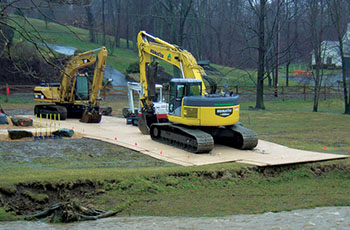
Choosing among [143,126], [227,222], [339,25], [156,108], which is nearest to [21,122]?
[143,126]

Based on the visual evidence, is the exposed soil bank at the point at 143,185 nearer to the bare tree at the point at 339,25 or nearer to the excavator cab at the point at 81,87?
the excavator cab at the point at 81,87

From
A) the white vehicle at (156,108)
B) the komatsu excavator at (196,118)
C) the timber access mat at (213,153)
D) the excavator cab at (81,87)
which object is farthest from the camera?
the excavator cab at (81,87)

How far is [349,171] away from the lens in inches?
521

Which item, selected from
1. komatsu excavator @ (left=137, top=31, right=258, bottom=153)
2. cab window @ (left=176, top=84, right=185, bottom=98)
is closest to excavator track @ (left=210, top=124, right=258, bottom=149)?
komatsu excavator @ (left=137, top=31, right=258, bottom=153)

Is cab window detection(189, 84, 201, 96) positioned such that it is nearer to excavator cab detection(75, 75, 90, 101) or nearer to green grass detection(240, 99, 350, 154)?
green grass detection(240, 99, 350, 154)

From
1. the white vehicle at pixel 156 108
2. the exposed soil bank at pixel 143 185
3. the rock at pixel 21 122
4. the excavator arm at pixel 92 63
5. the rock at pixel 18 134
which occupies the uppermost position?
the excavator arm at pixel 92 63

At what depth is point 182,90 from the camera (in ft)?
55.9

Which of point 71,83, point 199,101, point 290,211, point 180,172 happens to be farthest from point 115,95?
point 290,211

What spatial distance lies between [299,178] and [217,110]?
3893 mm

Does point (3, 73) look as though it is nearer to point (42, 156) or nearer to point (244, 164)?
point (42, 156)

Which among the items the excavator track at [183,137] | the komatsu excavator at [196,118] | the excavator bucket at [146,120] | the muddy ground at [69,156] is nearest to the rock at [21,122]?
the muddy ground at [69,156]

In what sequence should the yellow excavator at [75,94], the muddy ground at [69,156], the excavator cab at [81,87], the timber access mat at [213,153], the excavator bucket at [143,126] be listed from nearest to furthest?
the muddy ground at [69,156] → the timber access mat at [213,153] → the excavator bucket at [143,126] → the yellow excavator at [75,94] → the excavator cab at [81,87]

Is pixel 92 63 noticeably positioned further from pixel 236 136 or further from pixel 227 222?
pixel 227 222

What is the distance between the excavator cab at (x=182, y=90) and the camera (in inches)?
666
